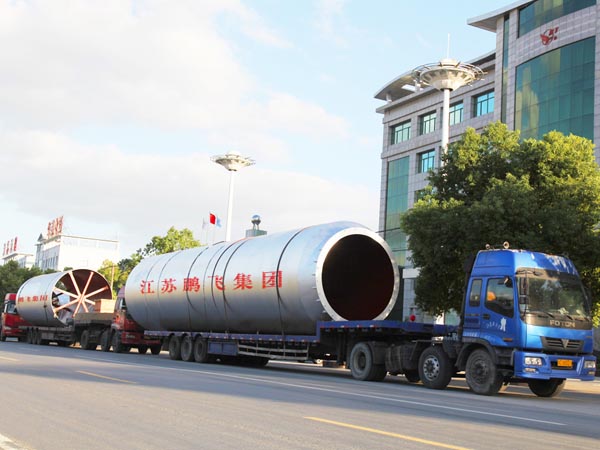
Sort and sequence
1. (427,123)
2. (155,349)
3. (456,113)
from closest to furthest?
(155,349)
(456,113)
(427,123)

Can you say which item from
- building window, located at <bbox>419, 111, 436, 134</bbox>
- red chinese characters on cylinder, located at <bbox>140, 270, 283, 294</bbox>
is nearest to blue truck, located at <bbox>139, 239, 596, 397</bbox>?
red chinese characters on cylinder, located at <bbox>140, 270, 283, 294</bbox>

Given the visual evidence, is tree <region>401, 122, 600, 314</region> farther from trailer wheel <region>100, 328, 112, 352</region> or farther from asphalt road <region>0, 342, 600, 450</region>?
trailer wheel <region>100, 328, 112, 352</region>

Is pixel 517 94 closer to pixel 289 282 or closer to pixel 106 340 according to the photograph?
pixel 106 340

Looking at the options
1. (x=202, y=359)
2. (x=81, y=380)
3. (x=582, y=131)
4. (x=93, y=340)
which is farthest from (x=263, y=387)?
(x=582, y=131)

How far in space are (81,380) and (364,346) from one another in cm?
718

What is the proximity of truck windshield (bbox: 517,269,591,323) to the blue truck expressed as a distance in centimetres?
2

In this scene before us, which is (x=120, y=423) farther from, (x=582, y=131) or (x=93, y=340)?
(x=582, y=131)

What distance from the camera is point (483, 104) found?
2218 inches

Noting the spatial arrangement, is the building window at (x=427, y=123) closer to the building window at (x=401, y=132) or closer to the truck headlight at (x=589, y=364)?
the building window at (x=401, y=132)

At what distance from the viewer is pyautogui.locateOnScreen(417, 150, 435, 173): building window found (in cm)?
6161

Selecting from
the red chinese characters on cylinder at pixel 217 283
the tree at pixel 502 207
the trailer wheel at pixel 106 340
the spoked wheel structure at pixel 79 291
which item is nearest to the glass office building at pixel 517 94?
the tree at pixel 502 207

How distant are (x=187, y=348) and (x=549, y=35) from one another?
105 feet

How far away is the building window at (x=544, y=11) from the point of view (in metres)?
44.0

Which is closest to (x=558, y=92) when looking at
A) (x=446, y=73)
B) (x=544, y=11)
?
(x=544, y=11)
